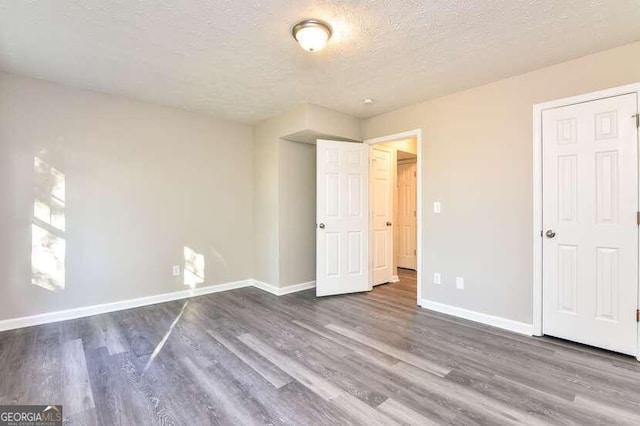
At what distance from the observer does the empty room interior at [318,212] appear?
1.96 metres

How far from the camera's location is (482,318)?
3.13m

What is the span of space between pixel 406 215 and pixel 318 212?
9.10ft

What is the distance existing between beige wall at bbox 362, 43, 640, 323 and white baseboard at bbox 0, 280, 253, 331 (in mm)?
2887

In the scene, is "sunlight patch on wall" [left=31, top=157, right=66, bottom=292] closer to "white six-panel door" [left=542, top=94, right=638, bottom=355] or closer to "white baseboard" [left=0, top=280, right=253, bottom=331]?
"white baseboard" [left=0, top=280, right=253, bottom=331]

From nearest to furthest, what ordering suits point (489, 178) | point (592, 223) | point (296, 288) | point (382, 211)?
point (592, 223) → point (489, 178) → point (296, 288) → point (382, 211)

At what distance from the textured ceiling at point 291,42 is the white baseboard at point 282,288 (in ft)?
8.34

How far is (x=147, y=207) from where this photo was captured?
3.74 metres

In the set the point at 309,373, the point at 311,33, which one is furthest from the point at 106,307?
the point at 311,33

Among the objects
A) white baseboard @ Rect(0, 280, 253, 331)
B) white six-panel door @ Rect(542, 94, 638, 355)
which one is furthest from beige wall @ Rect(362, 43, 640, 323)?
white baseboard @ Rect(0, 280, 253, 331)

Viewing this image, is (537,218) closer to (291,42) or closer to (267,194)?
(291,42)

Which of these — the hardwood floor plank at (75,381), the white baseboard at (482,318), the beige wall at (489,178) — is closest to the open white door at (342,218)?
the beige wall at (489,178)

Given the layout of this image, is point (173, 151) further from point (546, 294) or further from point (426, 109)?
point (546, 294)

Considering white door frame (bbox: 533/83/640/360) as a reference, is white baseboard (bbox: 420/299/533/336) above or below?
below

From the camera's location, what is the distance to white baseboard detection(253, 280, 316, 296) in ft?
13.8
